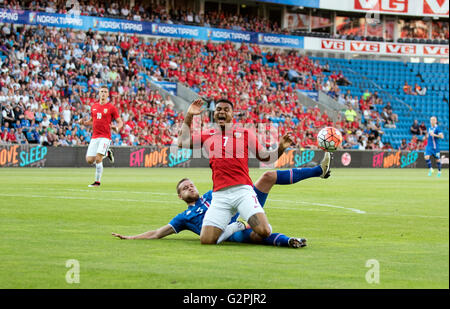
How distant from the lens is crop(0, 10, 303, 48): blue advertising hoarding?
4353cm

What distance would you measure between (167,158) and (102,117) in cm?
1714

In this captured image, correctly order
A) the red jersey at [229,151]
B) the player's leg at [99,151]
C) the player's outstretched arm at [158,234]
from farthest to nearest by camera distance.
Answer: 1. the player's leg at [99,151]
2. the player's outstretched arm at [158,234]
3. the red jersey at [229,151]

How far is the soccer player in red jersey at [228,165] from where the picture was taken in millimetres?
9547

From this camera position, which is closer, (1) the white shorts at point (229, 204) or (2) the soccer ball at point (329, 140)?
(1) the white shorts at point (229, 204)

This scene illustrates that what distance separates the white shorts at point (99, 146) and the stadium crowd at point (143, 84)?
28.9ft

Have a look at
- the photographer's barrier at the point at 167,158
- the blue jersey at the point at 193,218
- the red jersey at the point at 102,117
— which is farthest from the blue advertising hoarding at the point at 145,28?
the blue jersey at the point at 193,218

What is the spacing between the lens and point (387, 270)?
25.4ft

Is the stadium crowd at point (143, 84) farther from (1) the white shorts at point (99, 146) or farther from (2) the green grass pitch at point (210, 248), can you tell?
(2) the green grass pitch at point (210, 248)

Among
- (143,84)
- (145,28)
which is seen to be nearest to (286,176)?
(143,84)

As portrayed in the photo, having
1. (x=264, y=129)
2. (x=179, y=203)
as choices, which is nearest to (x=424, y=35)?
(x=264, y=129)

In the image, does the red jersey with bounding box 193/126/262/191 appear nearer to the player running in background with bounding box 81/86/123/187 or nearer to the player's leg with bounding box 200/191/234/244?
the player's leg with bounding box 200/191/234/244

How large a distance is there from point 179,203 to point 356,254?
814cm

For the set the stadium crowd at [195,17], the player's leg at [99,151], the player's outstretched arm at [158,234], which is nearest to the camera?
the player's outstretched arm at [158,234]

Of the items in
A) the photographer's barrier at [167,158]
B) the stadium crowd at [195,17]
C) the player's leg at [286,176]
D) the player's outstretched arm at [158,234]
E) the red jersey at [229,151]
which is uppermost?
the stadium crowd at [195,17]
